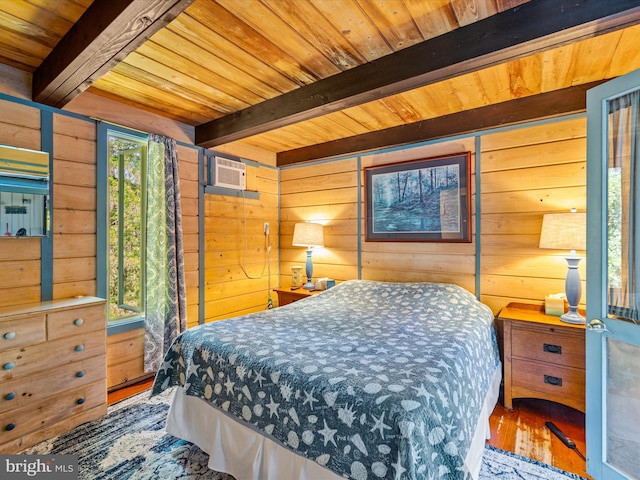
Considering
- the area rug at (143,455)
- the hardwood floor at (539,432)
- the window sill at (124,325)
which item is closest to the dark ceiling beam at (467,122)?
the hardwood floor at (539,432)

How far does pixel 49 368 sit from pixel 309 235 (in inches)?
91.2

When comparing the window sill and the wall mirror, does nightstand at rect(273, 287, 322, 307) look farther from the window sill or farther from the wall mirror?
the wall mirror

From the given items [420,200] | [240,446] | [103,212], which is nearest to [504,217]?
[420,200]

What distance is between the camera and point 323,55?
188 cm

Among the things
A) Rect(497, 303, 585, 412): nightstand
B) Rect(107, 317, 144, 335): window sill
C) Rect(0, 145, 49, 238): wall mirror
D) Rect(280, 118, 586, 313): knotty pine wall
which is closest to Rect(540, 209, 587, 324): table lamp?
Rect(497, 303, 585, 412): nightstand

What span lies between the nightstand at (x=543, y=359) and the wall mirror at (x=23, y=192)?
3.31 meters

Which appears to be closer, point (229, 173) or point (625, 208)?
point (625, 208)

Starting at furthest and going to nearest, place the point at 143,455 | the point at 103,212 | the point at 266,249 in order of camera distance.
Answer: the point at 266,249 → the point at 103,212 → the point at 143,455

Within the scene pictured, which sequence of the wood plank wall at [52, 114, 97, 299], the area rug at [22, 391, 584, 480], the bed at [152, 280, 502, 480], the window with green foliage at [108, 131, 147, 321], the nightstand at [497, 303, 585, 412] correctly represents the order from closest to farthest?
the bed at [152, 280, 502, 480], the area rug at [22, 391, 584, 480], the nightstand at [497, 303, 585, 412], the wood plank wall at [52, 114, 97, 299], the window with green foliage at [108, 131, 147, 321]

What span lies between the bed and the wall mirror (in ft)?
4.32

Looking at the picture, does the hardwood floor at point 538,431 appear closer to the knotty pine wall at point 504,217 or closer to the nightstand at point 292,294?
the knotty pine wall at point 504,217

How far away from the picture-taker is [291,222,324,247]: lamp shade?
3.42 metres

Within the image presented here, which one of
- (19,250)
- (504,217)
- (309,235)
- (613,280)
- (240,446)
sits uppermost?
(504,217)

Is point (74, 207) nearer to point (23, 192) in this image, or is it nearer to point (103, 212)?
point (103, 212)
